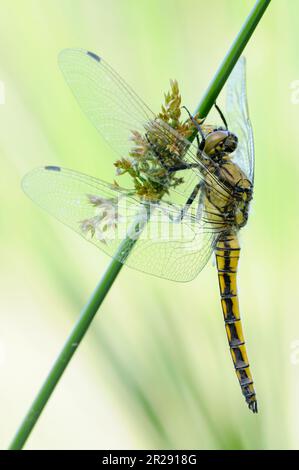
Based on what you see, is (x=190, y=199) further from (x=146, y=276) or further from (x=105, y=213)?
(x=146, y=276)

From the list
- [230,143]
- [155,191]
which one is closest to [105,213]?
[155,191]

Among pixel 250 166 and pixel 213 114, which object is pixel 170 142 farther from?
pixel 213 114

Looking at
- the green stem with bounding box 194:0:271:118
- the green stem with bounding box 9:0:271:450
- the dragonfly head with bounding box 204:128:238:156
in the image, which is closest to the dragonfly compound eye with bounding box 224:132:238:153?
the dragonfly head with bounding box 204:128:238:156

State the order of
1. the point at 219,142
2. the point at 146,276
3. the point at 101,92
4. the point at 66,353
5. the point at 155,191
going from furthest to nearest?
the point at 146,276 → the point at 219,142 → the point at 101,92 → the point at 155,191 → the point at 66,353

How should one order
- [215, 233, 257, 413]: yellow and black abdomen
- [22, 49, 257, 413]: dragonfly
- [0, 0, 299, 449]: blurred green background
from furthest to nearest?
[0, 0, 299, 449]: blurred green background, [215, 233, 257, 413]: yellow and black abdomen, [22, 49, 257, 413]: dragonfly

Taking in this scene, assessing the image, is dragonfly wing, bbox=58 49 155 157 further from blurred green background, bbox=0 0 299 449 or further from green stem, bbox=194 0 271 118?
blurred green background, bbox=0 0 299 449

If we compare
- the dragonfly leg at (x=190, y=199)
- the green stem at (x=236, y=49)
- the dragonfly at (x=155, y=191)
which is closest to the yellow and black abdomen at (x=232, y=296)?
the dragonfly at (x=155, y=191)

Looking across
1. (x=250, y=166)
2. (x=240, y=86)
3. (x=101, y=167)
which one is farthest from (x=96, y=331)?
(x=240, y=86)
